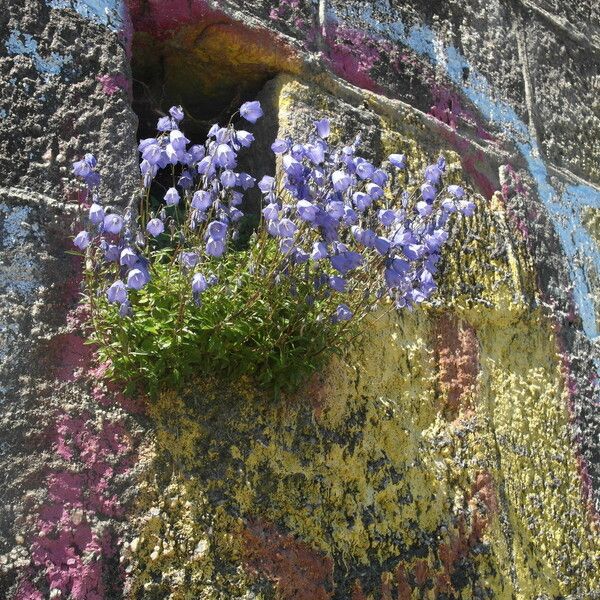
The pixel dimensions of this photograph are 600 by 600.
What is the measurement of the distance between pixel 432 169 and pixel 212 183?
62 centimetres

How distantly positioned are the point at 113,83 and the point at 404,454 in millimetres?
1241

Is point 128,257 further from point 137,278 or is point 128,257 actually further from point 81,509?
point 81,509

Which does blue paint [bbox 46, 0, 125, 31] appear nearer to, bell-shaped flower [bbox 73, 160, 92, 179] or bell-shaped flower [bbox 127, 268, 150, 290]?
→ bell-shaped flower [bbox 73, 160, 92, 179]

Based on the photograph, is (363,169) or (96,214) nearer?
(96,214)

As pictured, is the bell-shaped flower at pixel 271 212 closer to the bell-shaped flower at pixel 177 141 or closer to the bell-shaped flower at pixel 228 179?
the bell-shaped flower at pixel 228 179

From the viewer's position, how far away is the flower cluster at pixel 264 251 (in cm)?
211

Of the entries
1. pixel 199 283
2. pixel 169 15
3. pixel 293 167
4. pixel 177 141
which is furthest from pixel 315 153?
pixel 169 15

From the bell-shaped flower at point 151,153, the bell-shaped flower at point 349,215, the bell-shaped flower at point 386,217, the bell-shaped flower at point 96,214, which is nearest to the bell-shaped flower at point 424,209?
the bell-shaped flower at point 386,217

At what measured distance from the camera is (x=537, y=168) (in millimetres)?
3506

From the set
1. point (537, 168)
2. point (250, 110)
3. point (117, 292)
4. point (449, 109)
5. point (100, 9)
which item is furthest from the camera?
point (537, 168)

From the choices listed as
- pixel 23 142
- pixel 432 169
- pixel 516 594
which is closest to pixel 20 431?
pixel 23 142

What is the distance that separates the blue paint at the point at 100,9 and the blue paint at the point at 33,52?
4.9 inches

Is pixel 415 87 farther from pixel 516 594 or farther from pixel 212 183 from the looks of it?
pixel 516 594

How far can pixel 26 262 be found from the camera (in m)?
2.17
